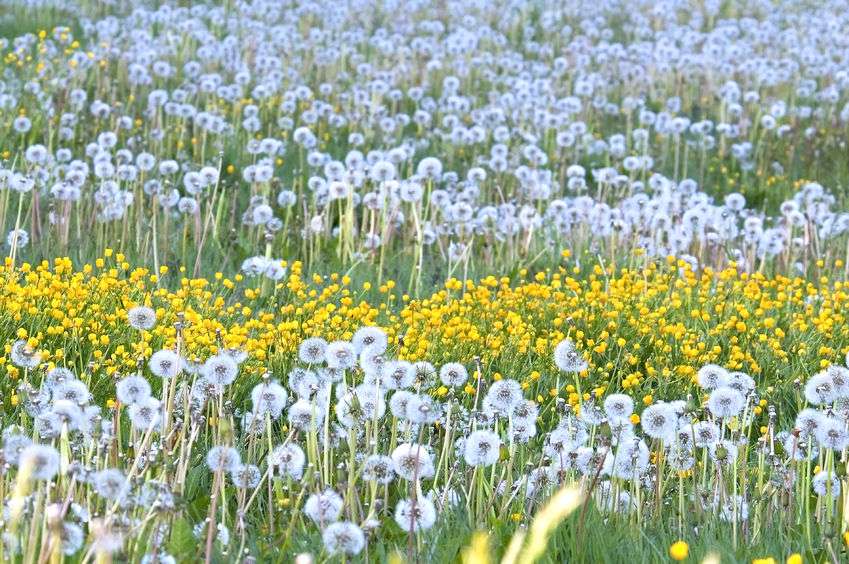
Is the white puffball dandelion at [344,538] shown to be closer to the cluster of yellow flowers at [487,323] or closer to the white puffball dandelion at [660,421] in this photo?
the white puffball dandelion at [660,421]

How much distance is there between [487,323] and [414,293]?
3.00 feet

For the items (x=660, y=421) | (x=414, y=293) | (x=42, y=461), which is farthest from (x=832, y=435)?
(x=414, y=293)

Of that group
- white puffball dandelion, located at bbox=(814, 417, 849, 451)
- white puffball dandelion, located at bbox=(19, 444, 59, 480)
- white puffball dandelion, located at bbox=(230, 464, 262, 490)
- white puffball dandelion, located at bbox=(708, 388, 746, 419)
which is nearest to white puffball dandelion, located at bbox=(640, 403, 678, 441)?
white puffball dandelion, located at bbox=(708, 388, 746, 419)

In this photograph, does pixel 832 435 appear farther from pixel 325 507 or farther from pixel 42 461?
pixel 42 461

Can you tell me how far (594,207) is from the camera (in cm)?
753

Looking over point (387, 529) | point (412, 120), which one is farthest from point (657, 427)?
point (412, 120)

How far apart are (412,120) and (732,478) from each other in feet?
23.1

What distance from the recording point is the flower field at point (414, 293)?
134 inches

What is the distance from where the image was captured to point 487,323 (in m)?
5.56

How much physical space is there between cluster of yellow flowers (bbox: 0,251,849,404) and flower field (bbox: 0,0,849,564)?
0.08 ft

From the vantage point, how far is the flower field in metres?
3.40

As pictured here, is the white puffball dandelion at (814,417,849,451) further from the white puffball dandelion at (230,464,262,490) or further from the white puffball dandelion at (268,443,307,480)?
the white puffball dandelion at (230,464,262,490)

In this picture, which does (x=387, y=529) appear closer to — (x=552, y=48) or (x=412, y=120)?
(x=412, y=120)

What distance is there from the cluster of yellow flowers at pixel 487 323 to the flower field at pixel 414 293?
24 millimetres
